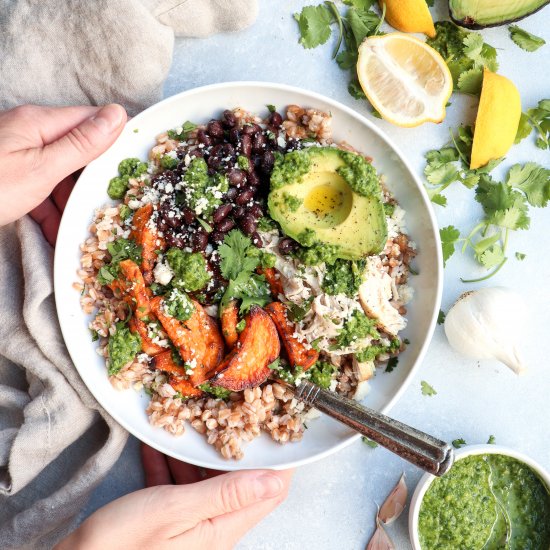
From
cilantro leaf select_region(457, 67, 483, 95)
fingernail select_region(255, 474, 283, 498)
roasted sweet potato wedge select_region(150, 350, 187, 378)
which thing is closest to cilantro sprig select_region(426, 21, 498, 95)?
cilantro leaf select_region(457, 67, 483, 95)

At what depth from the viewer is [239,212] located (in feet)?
A: 8.68

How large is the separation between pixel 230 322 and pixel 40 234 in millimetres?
1081

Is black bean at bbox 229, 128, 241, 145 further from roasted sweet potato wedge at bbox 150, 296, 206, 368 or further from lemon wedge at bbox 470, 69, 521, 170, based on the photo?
lemon wedge at bbox 470, 69, 521, 170

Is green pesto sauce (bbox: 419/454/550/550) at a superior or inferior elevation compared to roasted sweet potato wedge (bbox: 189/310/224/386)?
inferior

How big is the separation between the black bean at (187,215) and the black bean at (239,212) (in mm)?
180

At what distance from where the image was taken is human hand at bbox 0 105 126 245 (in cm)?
261

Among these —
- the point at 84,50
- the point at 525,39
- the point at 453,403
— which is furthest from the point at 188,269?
the point at 525,39

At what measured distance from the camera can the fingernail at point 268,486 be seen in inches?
105

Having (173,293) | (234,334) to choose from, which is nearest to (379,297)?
(234,334)

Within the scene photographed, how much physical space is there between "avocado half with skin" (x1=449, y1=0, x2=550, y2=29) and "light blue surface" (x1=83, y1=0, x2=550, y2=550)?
235 mm

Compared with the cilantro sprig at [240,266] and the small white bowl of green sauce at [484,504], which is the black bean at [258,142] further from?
the small white bowl of green sauce at [484,504]

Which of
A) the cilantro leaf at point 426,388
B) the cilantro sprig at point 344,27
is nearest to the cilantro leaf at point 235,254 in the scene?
the cilantro sprig at point 344,27

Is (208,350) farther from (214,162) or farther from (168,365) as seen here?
(214,162)

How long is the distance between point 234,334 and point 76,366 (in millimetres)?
724
